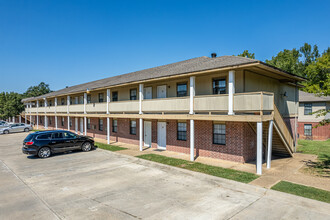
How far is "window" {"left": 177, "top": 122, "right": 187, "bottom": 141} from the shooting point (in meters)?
14.8

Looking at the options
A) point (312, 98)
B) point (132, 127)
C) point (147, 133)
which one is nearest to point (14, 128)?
point (132, 127)

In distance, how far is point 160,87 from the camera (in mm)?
16141

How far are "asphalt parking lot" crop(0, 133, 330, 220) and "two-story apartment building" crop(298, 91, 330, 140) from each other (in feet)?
71.5

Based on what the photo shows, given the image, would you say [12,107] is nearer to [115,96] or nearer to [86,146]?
[115,96]

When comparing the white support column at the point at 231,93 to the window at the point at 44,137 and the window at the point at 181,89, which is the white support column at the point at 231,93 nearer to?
the window at the point at 181,89

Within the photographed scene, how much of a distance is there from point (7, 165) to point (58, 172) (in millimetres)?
4196

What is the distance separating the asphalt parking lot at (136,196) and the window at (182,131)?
3.91 meters

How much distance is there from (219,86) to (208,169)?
492 cm

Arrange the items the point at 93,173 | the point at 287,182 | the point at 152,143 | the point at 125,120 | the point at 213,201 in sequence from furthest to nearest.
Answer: the point at 125,120 < the point at 152,143 < the point at 93,173 < the point at 287,182 < the point at 213,201

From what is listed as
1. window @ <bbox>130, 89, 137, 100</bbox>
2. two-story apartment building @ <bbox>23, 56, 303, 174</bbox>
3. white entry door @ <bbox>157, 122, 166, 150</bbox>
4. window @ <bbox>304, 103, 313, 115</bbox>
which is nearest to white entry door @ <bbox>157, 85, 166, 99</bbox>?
two-story apartment building @ <bbox>23, 56, 303, 174</bbox>

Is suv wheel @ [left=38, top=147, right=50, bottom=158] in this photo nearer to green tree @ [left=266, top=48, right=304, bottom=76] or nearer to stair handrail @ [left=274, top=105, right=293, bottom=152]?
stair handrail @ [left=274, top=105, right=293, bottom=152]

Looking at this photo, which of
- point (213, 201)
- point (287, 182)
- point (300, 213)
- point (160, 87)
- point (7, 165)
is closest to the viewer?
point (300, 213)

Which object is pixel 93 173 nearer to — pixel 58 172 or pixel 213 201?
pixel 58 172

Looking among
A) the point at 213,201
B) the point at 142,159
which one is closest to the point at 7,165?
the point at 142,159
